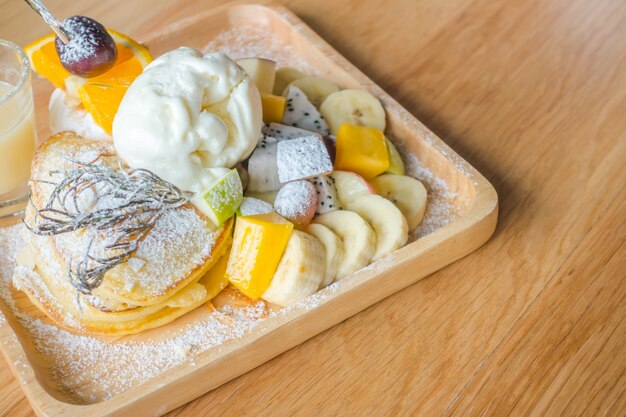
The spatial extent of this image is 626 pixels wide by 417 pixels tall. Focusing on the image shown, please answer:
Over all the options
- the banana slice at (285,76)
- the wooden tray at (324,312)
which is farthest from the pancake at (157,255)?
the banana slice at (285,76)

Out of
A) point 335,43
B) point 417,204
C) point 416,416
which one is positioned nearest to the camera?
point 416,416

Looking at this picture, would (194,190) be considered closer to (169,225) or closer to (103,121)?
(169,225)

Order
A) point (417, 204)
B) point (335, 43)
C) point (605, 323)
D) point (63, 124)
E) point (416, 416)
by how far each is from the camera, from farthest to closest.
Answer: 1. point (335, 43)
2. point (63, 124)
3. point (417, 204)
4. point (605, 323)
5. point (416, 416)

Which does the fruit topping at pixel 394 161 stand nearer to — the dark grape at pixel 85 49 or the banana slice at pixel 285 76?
the banana slice at pixel 285 76

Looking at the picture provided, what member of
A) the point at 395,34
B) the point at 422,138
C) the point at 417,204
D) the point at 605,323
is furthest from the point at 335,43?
the point at 605,323

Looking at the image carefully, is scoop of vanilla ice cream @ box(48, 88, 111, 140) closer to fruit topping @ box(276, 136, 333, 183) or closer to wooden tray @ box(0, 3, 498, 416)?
wooden tray @ box(0, 3, 498, 416)

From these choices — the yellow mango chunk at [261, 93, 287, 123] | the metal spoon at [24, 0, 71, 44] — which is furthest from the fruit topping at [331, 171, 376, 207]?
the metal spoon at [24, 0, 71, 44]

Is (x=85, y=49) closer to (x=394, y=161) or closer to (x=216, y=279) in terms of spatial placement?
(x=216, y=279)
